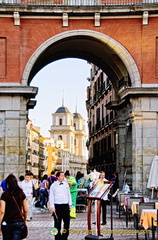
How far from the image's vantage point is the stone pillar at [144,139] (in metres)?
26.1

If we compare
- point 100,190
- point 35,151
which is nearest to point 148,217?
point 100,190

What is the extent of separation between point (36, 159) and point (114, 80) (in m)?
99.3

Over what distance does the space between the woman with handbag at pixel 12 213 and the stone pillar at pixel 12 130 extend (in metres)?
15.0

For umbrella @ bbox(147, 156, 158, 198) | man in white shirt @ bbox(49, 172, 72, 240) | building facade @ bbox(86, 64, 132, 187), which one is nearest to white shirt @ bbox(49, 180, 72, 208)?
man in white shirt @ bbox(49, 172, 72, 240)

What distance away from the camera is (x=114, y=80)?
1312 inches

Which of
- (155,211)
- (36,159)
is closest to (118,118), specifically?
(155,211)

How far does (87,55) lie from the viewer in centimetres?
3259

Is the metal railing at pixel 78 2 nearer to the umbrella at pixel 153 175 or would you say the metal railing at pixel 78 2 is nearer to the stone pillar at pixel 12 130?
the stone pillar at pixel 12 130

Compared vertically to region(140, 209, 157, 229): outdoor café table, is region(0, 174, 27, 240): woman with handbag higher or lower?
higher

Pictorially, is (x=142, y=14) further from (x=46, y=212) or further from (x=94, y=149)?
(x=94, y=149)

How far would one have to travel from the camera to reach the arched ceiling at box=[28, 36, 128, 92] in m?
29.8

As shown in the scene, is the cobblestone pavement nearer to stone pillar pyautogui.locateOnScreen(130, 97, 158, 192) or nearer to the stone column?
stone pillar pyautogui.locateOnScreen(130, 97, 158, 192)

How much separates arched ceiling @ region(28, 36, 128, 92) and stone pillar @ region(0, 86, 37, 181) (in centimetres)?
410

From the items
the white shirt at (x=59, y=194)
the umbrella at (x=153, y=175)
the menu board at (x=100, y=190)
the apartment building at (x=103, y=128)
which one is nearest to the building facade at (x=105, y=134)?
the apartment building at (x=103, y=128)
